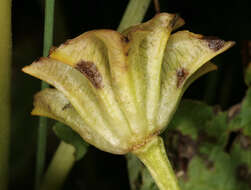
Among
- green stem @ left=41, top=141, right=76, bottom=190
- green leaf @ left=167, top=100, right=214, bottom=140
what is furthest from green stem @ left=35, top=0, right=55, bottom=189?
green leaf @ left=167, top=100, right=214, bottom=140

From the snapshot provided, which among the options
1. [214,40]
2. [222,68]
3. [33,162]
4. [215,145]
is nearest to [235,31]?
[222,68]

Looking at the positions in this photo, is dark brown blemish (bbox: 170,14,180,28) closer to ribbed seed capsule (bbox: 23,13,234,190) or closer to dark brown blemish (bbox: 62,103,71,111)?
ribbed seed capsule (bbox: 23,13,234,190)

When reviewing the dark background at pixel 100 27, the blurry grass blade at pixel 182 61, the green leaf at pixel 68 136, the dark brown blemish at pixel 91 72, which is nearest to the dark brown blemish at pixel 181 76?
the blurry grass blade at pixel 182 61

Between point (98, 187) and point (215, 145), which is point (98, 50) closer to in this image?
point (215, 145)

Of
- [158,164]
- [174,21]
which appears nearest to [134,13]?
[174,21]

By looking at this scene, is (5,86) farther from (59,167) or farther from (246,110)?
(246,110)

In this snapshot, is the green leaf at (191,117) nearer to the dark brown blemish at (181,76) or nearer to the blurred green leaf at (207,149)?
the blurred green leaf at (207,149)
